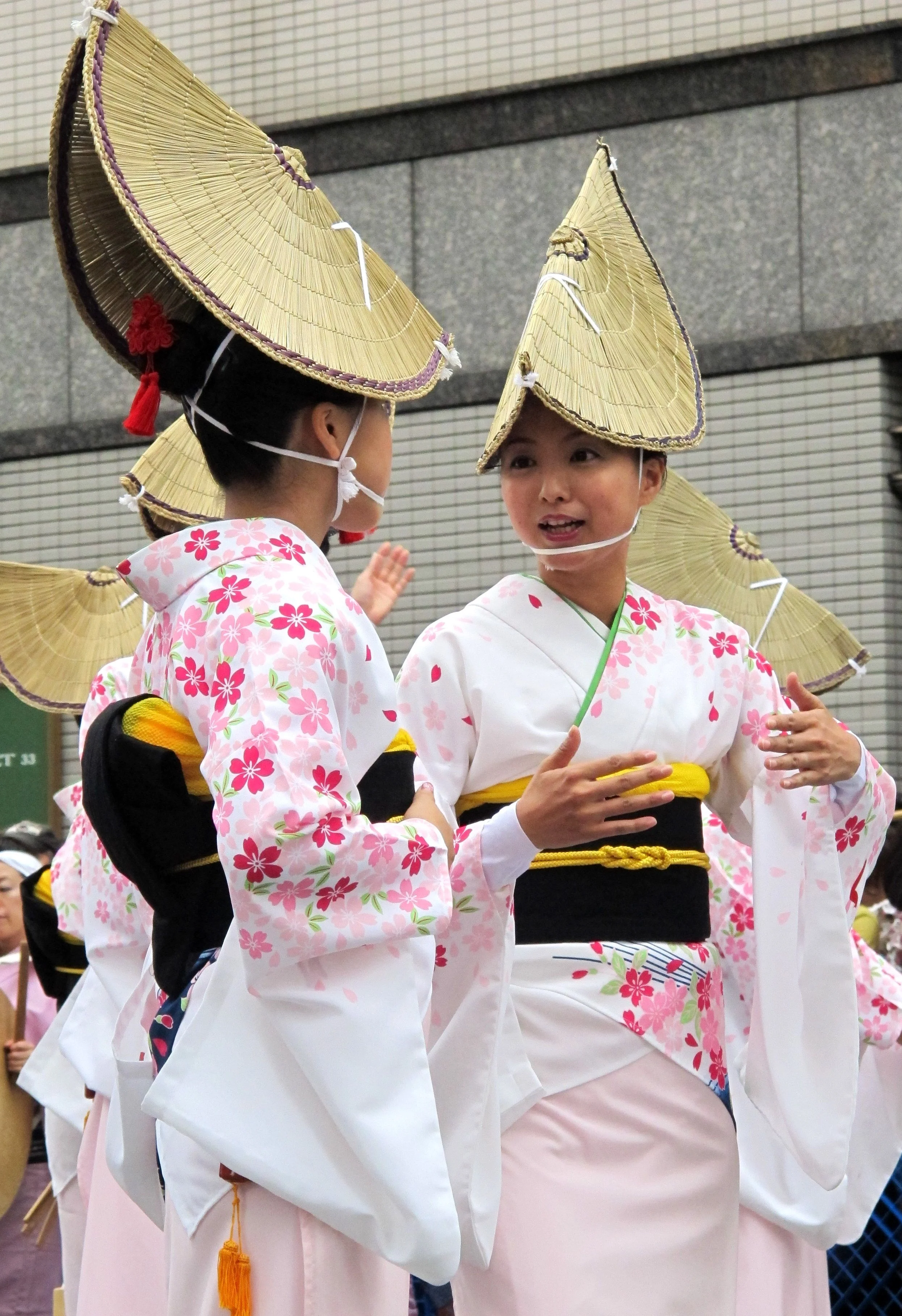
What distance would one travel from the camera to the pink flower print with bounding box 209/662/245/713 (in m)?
2.45

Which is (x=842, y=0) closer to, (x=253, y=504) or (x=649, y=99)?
(x=649, y=99)

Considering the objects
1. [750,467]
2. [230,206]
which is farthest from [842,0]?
[230,206]

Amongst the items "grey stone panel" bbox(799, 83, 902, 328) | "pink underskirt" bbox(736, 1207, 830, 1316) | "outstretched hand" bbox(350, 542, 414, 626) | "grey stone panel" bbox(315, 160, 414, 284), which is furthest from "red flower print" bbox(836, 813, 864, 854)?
"grey stone panel" bbox(315, 160, 414, 284)

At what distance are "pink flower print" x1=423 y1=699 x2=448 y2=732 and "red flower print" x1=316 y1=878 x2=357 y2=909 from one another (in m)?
1.03

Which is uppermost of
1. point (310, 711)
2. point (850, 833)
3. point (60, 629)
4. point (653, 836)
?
point (310, 711)

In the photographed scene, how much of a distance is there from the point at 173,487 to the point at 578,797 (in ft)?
7.78

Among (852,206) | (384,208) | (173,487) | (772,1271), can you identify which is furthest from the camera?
(384,208)

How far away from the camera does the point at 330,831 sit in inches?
94.4

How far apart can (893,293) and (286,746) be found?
4.83m

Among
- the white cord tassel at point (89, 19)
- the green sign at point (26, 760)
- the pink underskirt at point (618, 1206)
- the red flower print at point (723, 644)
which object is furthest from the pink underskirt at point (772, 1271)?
the green sign at point (26, 760)

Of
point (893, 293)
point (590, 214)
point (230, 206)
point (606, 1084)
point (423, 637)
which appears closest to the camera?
point (230, 206)

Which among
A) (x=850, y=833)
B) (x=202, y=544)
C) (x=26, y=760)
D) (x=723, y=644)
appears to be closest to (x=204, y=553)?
(x=202, y=544)

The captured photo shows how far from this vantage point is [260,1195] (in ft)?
8.14

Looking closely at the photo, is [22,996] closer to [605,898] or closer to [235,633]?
[605,898]
